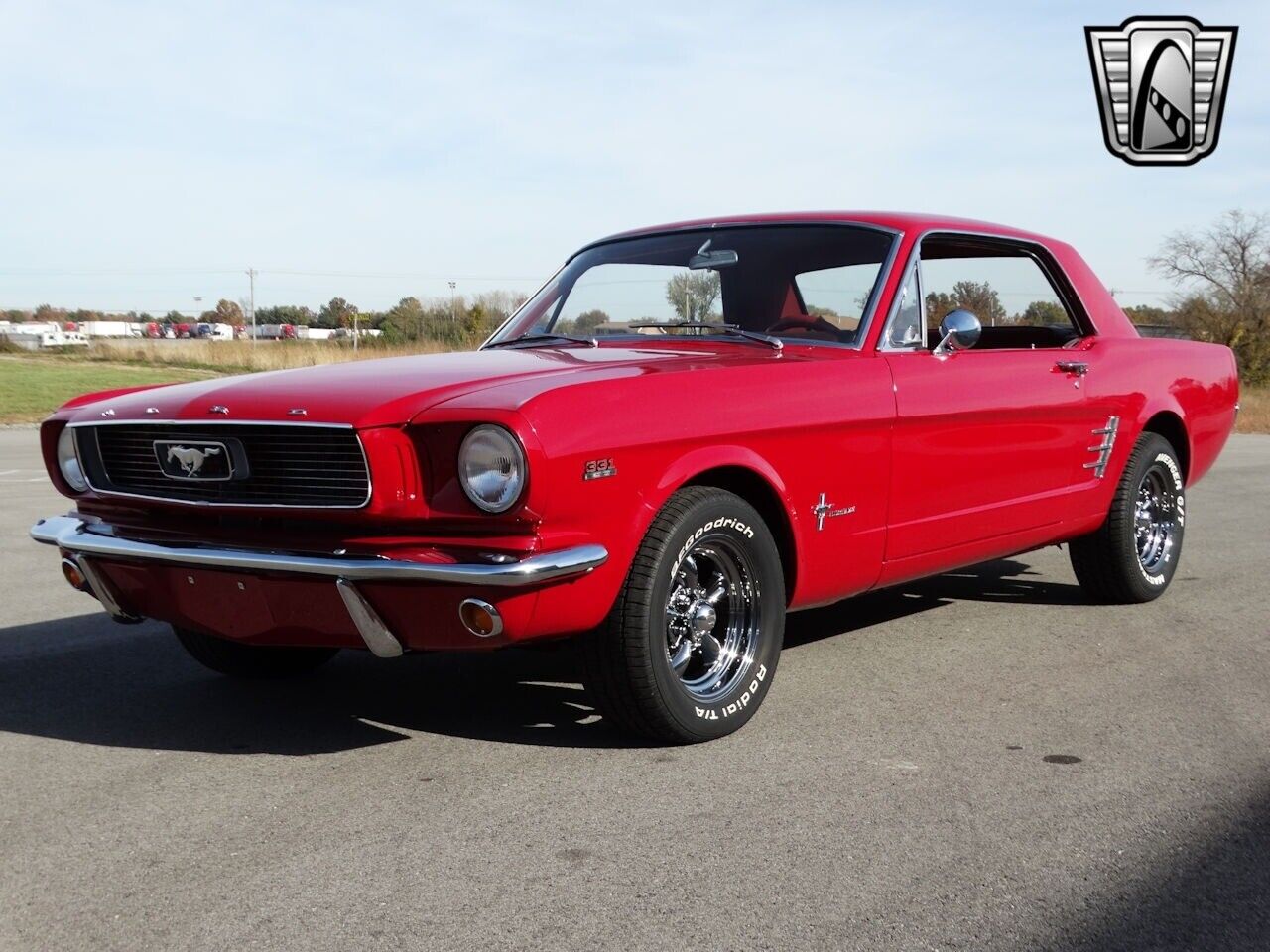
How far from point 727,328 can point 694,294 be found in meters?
0.32

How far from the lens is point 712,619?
399 centimetres

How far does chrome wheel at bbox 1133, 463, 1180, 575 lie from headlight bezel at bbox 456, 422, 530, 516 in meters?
3.81

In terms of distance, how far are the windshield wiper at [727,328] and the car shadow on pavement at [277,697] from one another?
1257 mm

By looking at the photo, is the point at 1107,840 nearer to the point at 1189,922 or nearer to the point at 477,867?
the point at 1189,922

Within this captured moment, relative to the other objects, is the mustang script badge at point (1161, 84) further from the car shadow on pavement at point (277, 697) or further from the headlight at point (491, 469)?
the headlight at point (491, 469)

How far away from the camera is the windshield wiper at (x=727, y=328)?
4.69m

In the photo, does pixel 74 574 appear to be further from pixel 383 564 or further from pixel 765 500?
pixel 765 500

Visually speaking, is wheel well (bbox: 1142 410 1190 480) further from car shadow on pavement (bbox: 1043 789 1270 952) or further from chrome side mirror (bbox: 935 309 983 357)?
car shadow on pavement (bbox: 1043 789 1270 952)

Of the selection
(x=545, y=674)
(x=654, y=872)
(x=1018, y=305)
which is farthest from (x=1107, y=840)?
(x=1018, y=305)

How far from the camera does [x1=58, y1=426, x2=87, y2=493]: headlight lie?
13.9ft

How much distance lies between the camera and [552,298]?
18.0 ft

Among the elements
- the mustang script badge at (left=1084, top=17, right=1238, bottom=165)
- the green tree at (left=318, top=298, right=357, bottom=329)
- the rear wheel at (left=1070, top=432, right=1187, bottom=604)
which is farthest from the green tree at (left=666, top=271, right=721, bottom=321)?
the green tree at (left=318, top=298, right=357, bottom=329)

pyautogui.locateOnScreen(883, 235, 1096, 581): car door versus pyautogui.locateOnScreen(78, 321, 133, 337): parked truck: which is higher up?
pyautogui.locateOnScreen(883, 235, 1096, 581): car door

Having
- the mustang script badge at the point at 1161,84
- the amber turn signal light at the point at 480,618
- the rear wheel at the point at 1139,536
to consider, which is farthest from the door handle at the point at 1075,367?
the mustang script badge at the point at 1161,84
